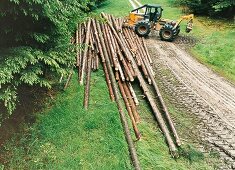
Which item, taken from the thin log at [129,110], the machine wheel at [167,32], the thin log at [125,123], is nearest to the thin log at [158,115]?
the thin log at [129,110]

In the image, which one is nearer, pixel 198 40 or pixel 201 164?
pixel 201 164

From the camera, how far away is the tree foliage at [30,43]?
927 cm

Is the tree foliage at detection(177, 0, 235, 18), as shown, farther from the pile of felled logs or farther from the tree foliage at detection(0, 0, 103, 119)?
the tree foliage at detection(0, 0, 103, 119)

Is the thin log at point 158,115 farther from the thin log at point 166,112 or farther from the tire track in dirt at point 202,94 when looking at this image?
the tire track in dirt at point 202,94

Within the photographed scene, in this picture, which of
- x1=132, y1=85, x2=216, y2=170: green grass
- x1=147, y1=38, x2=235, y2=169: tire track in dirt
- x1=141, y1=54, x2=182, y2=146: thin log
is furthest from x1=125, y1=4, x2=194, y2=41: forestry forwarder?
x1=132, y1=85, x2=216, y2=170: green grass

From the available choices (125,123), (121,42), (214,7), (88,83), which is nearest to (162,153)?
(125,123)

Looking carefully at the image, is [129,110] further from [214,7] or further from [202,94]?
[214,7]

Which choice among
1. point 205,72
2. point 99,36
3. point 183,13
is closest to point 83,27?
point 99,36

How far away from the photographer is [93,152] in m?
10.7

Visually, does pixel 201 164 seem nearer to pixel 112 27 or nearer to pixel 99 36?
pixel 99 36

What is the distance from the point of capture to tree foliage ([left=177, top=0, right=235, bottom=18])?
24595mm

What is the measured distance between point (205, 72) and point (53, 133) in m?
9.21

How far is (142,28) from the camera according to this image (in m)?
20.9

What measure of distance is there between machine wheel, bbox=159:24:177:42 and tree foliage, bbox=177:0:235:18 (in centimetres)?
594
